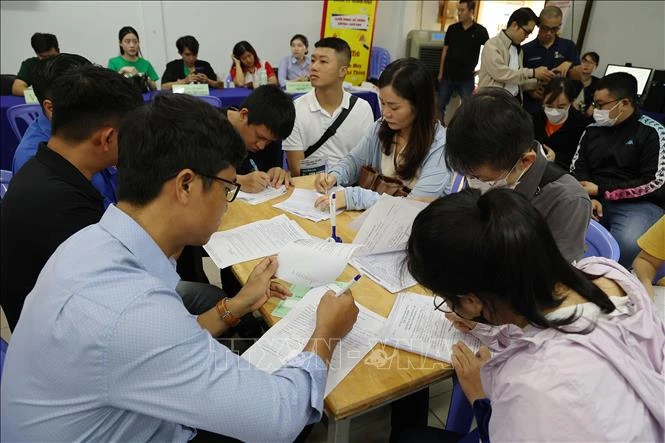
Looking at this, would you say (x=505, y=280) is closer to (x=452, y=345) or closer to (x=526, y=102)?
(x=452, y=345)

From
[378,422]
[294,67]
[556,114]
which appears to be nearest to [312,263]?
[378,422]

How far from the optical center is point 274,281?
125 centimetres

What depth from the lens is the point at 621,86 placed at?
2.35m

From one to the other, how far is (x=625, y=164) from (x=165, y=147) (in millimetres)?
2681

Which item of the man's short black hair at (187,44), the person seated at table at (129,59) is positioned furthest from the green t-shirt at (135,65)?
the man's short black hair at (187,44)

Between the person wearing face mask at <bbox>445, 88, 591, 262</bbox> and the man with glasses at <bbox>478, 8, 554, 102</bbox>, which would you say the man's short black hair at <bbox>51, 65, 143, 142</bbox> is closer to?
the person wearing face mask at <bbox>445, 88, 591, 262</bbox>

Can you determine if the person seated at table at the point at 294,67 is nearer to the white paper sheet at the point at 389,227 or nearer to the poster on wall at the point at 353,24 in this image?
the poster on wall at the point at 353,24

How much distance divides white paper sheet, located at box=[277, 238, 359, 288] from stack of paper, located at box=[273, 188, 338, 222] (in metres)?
0.43

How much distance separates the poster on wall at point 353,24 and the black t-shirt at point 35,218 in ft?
17.8

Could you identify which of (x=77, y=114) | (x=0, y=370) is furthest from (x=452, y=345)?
(x=77, y=114)

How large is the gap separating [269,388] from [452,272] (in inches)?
15.5

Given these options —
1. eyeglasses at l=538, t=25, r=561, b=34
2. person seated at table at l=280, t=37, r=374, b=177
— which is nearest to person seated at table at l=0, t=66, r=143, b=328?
person seated at table at l=280, t=37, r=374, b=177

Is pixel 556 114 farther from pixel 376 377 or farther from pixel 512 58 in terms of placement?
pixel 376 377

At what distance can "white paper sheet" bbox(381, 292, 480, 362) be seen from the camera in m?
1.01
